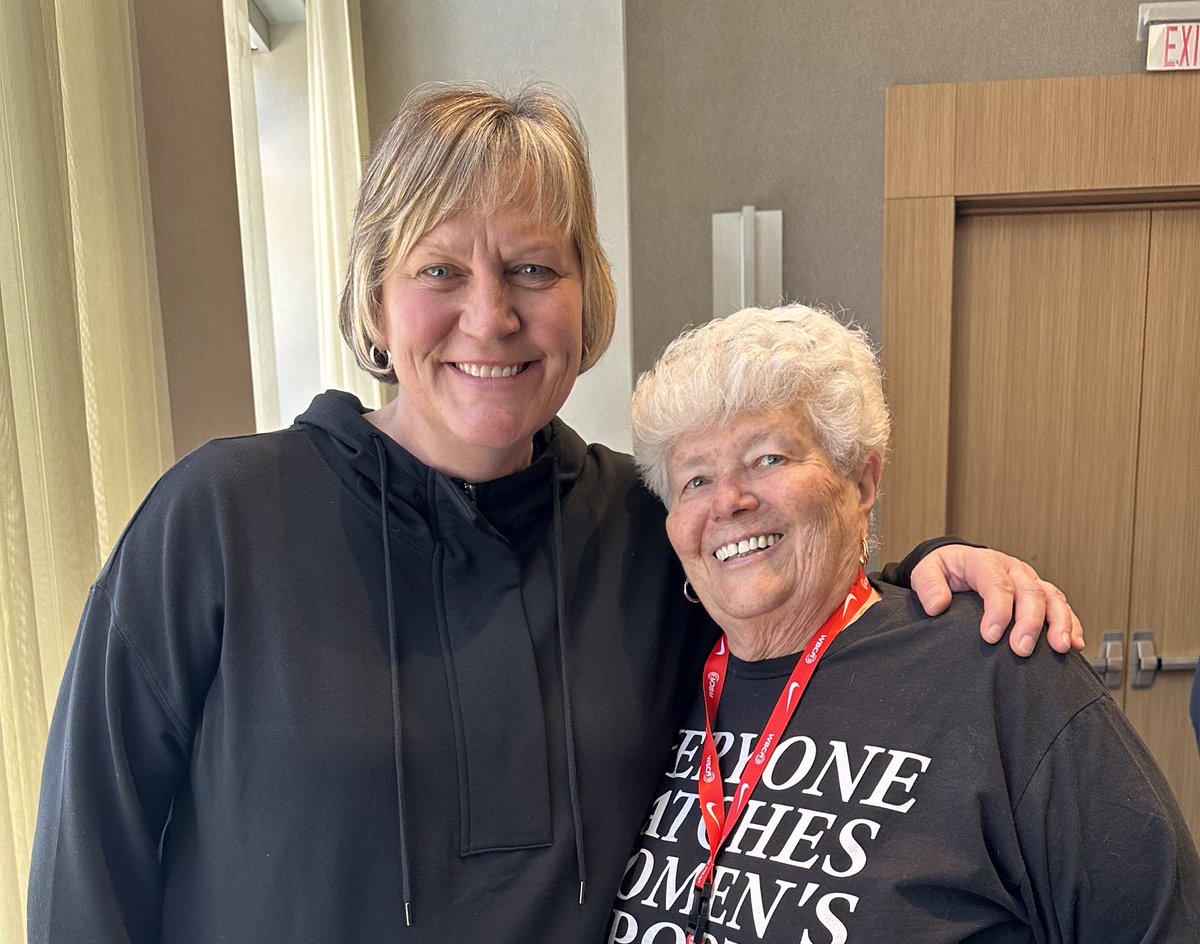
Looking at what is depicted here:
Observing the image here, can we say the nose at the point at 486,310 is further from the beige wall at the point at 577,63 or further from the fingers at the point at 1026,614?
the beige wall at the point at 577,63

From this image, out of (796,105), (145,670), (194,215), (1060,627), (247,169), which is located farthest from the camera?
(796,105)

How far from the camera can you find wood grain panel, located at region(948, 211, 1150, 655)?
2.99m

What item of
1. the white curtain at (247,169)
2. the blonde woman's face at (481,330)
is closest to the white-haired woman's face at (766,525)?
the blonde woman's face at (481,330)

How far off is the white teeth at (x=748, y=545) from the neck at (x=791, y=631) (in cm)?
9

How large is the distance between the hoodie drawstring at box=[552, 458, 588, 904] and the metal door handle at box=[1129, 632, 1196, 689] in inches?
101

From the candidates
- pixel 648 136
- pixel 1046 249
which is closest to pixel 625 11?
pixel 648 136

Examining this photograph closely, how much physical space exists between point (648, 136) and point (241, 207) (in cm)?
142

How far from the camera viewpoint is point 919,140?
278 centimetres

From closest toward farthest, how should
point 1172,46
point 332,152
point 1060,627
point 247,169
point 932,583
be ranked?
point 1060,627
point 932,583
point 247,169
point 332,152
point 1172,46

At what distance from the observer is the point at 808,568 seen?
3.92ft

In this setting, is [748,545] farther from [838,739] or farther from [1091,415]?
[1091,415]

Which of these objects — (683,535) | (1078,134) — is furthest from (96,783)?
(1078,134)

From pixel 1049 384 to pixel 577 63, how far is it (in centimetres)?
169

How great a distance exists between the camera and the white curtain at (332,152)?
2.52 metres
